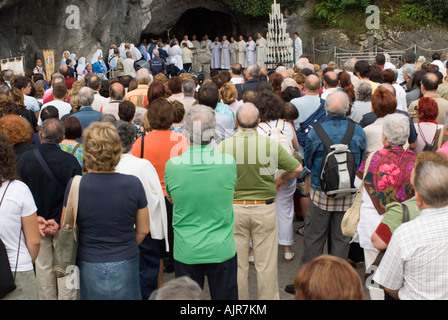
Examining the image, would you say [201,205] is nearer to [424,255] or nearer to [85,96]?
[424,255]

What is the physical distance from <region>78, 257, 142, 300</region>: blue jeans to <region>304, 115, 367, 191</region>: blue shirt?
76.8 inches

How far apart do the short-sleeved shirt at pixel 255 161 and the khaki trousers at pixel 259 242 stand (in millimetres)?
108

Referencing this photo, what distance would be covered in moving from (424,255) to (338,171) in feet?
6.09

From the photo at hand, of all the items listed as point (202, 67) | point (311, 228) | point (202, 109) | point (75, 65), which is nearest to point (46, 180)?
point (202, 109)

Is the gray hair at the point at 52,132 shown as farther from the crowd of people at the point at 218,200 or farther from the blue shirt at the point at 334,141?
the blue shirt at the point at 334,141

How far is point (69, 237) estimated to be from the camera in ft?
11.6

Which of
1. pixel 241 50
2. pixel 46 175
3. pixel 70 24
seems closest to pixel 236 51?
pixel 241 50

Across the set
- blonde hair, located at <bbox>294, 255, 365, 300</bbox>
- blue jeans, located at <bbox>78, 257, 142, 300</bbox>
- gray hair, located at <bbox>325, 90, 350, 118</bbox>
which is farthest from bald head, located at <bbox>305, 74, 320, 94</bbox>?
blonde hair, located at <bbox>294, 255, 365, 300</bbox>

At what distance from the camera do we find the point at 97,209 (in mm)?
3502

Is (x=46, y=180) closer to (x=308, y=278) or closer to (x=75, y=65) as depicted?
(x=308, y=278)

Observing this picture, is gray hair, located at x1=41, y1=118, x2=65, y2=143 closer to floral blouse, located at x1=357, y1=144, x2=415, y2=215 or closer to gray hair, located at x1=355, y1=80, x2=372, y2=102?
floral blouse, located at x1=357, y1=144, x2=415, y2=215

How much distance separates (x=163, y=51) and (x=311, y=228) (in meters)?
20.7

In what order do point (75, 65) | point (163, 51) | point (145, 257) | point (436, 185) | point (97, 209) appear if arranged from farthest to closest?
point (163, 51) < point (75, 65) < point (145, 257) < point (97, 209) < point (436, 185)

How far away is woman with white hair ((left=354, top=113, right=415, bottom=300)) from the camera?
3918 mm
